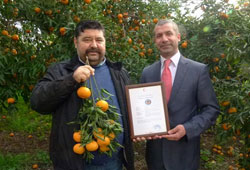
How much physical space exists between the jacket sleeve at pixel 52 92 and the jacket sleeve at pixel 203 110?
0.87 meters

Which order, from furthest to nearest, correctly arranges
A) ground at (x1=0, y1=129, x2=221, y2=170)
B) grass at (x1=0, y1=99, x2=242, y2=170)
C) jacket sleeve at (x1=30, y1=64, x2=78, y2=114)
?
ground at (x1=0, y1=129, x2=221, y2=170)
grass at (x1=0, y1=99, x2=242, y2=170)
jacket sleeve at (x1=30, y1=64, x2=78, y2=114)

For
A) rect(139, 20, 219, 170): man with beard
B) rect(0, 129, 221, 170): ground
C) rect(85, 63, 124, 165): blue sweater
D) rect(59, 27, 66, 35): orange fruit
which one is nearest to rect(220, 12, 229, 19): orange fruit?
rect(139, 20, 219, 170): man with beard

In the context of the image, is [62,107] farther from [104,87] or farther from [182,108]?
[182,108]

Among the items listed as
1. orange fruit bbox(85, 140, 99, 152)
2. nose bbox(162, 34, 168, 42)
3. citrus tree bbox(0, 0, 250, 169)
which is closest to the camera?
orange fruit bbox(85, 140, 99, 152)

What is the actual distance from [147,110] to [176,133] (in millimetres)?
263

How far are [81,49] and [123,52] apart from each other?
1.34m

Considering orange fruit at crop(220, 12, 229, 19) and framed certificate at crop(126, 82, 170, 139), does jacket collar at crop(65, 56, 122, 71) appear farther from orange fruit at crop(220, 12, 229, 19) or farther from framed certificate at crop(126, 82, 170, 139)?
orange fruit at crop(220, 12, 229, 19)

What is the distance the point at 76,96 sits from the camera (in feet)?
6.24

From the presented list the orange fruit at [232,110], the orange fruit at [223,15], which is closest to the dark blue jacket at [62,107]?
the orange fruit at [232,110]

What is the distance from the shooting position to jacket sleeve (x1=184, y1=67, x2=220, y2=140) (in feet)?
6.19

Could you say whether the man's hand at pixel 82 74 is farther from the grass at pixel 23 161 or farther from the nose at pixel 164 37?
the grass at pixel 23 161

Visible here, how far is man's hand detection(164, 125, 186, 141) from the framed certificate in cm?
4

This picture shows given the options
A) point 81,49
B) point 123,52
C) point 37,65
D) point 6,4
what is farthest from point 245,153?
point 6,4

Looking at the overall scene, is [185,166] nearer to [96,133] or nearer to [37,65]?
[96,133]
